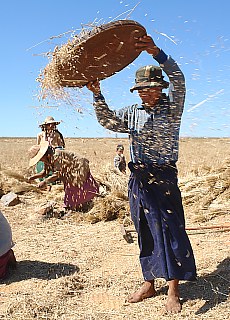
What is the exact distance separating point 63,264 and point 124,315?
134 centimetres

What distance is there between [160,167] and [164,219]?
1.16 feet

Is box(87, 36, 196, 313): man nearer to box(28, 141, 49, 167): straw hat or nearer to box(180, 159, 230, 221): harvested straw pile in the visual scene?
box(180, 159, 230, 221): harvested straw pile

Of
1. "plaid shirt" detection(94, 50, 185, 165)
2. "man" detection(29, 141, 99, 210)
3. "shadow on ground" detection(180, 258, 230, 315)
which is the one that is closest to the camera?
"plaid shirt" detection(94, 50, 185, 165)

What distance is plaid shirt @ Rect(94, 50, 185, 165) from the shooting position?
3.01m

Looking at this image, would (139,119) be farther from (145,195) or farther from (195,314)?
(195,314)

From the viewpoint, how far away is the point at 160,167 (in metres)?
3.07

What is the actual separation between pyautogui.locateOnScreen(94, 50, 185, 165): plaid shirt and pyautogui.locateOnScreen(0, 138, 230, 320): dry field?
0.61m

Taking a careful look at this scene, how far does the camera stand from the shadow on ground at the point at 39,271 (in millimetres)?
3969

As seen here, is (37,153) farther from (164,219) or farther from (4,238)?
(164,219)

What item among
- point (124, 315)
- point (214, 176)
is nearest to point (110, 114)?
point (124, 315)

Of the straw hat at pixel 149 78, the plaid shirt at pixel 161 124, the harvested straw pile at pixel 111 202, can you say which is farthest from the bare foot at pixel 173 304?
the harvested straw pile at pixel 111 202

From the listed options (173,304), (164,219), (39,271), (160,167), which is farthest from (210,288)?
(39,271)

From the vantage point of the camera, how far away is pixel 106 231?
5.61m

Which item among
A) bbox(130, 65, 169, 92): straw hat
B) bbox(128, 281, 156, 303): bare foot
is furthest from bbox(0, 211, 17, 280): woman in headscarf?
bbox(130, 65, 169, 92): straw hat
